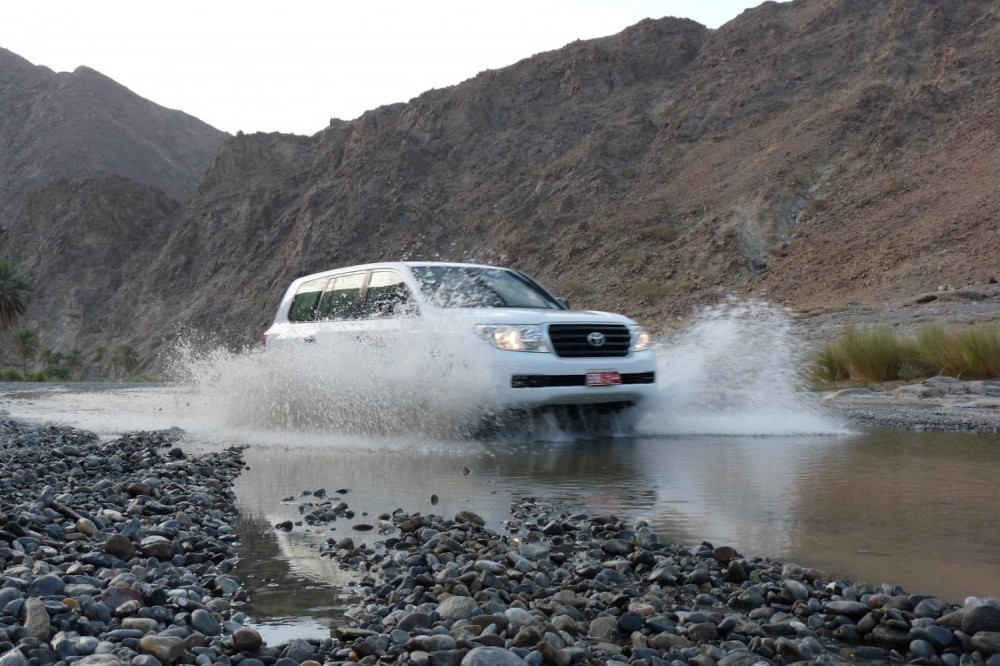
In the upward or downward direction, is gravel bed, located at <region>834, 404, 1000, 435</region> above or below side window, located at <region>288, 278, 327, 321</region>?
below

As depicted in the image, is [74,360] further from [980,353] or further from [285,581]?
[285,581]

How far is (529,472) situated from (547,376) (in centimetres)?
188

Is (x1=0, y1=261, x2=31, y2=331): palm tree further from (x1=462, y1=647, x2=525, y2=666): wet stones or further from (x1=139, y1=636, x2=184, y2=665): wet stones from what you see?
(x1=462, y1=647, x2=525, y2=666): wet stones

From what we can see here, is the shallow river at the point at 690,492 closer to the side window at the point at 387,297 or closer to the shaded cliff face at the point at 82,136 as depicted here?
the side window at the point at 387,297

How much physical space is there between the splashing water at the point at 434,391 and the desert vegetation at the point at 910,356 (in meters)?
2.58

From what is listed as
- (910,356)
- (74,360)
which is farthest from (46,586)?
(74,360)

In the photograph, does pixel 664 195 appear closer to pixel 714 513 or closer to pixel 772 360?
pixel 772 360

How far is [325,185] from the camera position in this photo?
189 feet

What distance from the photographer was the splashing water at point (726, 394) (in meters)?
10.1

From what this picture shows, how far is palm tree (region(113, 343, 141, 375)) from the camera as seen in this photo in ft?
185

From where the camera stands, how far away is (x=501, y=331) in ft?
29.6

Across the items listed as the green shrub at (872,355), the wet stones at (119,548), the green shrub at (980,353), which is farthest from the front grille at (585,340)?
the green shrub at (872,355)

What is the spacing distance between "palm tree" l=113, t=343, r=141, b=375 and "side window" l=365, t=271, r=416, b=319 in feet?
164

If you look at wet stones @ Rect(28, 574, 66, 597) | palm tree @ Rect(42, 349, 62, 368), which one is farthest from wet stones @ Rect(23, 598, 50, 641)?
palm tree @ Rect(42, 349, 62, 368)
